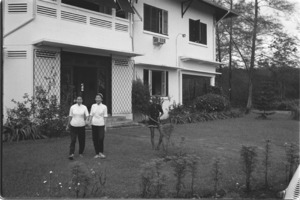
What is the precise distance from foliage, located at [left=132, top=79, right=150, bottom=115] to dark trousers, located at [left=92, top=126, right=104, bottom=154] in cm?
714

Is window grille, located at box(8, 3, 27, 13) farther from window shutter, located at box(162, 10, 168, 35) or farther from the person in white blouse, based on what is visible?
window shutter, located at box(162, 10, 168, 35)

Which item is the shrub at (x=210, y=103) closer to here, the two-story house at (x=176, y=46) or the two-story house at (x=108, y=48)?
the two-story house at (x=176, y=46)

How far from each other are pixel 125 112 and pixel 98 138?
21.8 feet

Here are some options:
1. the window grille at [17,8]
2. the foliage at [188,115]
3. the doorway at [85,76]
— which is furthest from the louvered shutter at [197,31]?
the window grille at [17,8]

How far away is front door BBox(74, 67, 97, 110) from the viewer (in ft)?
45.3

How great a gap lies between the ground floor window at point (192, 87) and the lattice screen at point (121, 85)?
531 cm

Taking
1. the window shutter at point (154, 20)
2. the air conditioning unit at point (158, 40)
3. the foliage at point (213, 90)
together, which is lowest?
the foliage at point (213, 90)

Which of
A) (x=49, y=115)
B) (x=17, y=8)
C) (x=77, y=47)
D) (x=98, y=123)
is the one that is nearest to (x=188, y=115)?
(x=77, y=47)

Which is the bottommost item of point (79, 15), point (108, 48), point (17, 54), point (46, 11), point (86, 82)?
point (86, 82)

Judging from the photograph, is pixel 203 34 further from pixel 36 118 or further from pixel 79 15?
pixel 36 118

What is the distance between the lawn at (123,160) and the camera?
231 inches

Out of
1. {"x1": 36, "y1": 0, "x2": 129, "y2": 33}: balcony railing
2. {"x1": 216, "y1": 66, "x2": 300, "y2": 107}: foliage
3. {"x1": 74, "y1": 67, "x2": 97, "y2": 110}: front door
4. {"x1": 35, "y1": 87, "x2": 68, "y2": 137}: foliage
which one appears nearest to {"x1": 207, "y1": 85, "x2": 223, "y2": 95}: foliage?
{"x1": 216, "y1": 66, "x2": 300, "y2": 107}: foliage

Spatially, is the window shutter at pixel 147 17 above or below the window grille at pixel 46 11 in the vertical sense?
above

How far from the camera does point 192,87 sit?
2044 cm
